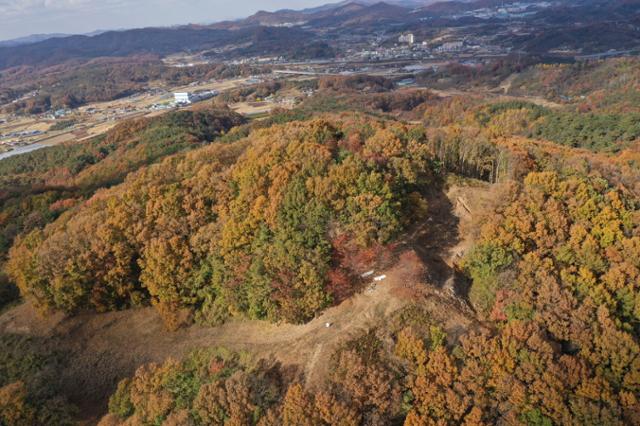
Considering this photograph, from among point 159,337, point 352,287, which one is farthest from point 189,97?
point 352,287

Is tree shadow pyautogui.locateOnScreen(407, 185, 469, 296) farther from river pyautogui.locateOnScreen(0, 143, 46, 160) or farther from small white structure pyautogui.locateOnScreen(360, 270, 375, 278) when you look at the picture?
river pyautogui.locateOnScreen(0, 143, 46, 160)

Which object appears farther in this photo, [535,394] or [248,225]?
[248,225]

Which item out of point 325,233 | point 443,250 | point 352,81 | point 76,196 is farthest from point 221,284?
point 352,81

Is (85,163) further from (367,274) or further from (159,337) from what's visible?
(367,274)

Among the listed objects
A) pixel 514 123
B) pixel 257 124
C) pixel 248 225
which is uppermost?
pixel 248 225

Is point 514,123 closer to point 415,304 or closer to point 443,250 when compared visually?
point 443,250

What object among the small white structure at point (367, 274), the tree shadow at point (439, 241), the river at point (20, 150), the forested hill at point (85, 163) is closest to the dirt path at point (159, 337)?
the small white structure at point (367, 274)

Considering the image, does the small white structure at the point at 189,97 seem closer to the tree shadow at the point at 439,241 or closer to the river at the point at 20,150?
the river at the point at 20,150

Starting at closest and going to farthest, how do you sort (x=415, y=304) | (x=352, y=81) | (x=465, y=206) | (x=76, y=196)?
(x=415, y=304)
(x=465, y=206)
(x=76, y=196)
(x=352, y=81)
